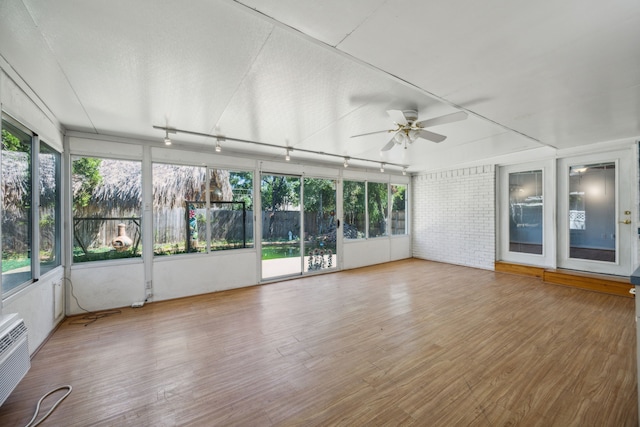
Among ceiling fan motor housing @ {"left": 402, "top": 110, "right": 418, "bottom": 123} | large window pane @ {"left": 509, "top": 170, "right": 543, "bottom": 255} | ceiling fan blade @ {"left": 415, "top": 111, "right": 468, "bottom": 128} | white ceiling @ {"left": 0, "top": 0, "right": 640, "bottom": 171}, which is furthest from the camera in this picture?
large window pane @ {"left": 509, "top": 170, "right": 543, "bottom": 255}

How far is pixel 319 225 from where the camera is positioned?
586 cm

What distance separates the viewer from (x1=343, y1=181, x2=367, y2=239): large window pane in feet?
20.8

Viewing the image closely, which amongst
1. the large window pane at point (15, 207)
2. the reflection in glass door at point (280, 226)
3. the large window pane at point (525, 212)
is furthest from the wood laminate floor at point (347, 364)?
the large window pane at point (525, 212)

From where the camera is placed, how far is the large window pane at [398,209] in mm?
7379

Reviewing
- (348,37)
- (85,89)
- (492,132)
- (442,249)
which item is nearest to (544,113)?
(492,132)

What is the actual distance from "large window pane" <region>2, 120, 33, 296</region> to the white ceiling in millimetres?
570

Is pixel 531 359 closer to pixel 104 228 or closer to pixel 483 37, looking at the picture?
pixel 483 37

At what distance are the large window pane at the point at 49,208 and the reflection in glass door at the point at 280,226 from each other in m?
2.91

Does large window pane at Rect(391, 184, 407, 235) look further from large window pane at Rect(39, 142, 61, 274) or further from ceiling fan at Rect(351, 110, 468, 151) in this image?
large window pane at Rect(39, 142, 61, 274)

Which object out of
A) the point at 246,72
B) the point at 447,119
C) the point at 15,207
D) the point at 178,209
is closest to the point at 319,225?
the point at 178,209

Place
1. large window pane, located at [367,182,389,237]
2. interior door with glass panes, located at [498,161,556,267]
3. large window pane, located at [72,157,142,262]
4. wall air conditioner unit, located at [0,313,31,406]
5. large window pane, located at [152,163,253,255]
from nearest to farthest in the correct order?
1. wall air conditioner unit, located at [0,313,31,406]
2. large window pane, located at [72,157,142,262]
3. large window pane, located at [152,163,253,255]
4. interior door with glass panes, located at [498,161,556,267]
5. large window pane, located at [367,182,389,237]

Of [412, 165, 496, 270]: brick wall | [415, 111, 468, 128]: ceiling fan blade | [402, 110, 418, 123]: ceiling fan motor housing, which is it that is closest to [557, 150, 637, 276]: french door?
[412, 165, 496, 270]: brick wall

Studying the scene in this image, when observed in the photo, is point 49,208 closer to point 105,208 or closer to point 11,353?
point 105,208

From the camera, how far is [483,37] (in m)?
1.66
